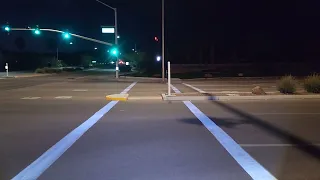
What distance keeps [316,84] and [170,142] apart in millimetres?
15703

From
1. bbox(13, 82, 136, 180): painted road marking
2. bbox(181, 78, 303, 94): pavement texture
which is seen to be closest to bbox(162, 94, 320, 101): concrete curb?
bbox(181, 78, 303, 94): pavement texture

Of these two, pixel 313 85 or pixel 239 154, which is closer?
pixel 239 154

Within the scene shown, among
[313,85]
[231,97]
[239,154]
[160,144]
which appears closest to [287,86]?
[313,85]

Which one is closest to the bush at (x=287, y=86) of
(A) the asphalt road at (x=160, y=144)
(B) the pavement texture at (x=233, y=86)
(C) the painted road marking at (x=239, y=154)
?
(B) the pavement texture at (x=233, y=86)

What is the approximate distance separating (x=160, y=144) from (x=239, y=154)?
1.84 m

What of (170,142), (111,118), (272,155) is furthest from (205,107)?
(272,155)

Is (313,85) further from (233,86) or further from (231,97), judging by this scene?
(233,86)

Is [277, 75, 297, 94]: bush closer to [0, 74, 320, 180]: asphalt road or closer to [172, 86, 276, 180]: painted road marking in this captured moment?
[0, 74, 320, 180]: asphalt road

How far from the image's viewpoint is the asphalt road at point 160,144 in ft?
23.4

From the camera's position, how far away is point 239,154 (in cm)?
843

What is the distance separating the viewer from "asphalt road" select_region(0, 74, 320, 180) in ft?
23.4

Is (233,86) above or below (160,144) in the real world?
below

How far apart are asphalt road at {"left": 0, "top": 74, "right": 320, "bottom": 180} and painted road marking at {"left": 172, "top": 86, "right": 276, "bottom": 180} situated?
2cm

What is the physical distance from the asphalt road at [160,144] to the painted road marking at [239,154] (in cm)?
2
